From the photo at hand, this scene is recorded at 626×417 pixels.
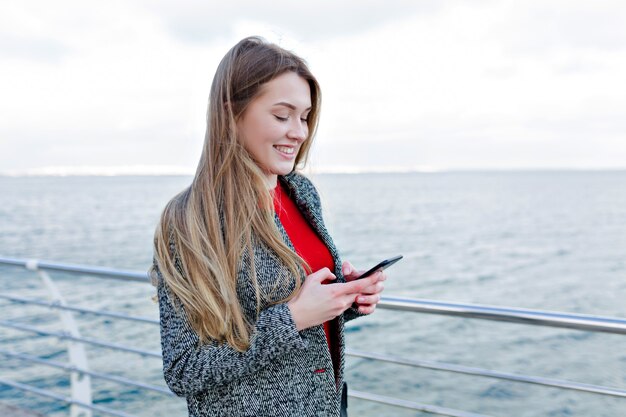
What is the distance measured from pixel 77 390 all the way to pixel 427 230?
28963 mm

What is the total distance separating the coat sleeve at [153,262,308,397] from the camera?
1.08 metres

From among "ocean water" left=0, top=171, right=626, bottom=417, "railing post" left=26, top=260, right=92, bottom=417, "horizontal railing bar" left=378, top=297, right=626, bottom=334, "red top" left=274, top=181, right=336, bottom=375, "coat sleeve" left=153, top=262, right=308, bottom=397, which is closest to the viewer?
"coat sleeve" left=153, top=262, right=308, bottom=397

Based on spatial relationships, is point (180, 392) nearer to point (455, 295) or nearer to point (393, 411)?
point (393, 411)

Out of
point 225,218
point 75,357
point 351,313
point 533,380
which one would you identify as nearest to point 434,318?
point 75,357

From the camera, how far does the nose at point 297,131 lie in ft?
4.11

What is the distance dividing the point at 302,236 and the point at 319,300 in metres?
0.26

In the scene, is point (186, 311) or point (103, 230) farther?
point (103, 230)

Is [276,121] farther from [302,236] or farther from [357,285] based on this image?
[357,285]

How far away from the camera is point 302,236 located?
136cm

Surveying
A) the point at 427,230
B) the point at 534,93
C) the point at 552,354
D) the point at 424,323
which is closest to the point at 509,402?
the point at 552,354

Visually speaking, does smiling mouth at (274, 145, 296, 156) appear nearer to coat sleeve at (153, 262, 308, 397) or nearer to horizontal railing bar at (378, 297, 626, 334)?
coat sleeve at (153, 262, 308, 397)

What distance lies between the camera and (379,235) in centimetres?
2783

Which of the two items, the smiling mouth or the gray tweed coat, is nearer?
the gray tweed coat

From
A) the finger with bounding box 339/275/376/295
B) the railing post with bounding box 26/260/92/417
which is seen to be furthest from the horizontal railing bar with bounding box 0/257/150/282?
the finger with bounding box 339/275/376/295
